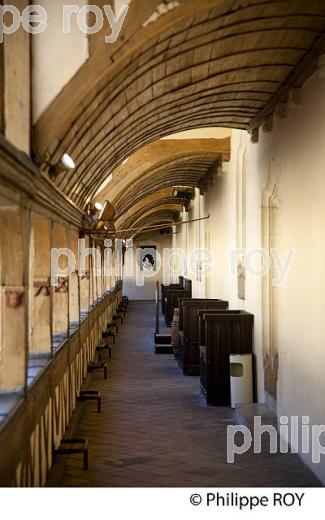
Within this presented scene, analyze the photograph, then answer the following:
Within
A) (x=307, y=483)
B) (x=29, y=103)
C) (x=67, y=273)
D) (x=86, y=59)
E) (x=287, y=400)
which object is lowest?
(x=307, y=483)

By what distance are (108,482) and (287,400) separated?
7.46 ft

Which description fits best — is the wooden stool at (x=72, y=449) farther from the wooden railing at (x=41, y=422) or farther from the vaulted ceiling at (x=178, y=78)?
the vaulted ceiling at (x=178, y=78)

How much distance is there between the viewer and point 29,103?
4527 millimetres

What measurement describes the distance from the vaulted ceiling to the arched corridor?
0.02m

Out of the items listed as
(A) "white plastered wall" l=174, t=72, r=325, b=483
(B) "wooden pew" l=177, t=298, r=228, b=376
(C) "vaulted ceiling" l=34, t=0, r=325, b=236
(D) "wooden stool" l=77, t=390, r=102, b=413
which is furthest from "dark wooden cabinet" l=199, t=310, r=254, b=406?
(C) "vaulted ceiling" l=34, t=0, r=325, b=236

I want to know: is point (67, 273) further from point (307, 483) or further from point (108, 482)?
point (307, 483)

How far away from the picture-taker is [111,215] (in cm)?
962

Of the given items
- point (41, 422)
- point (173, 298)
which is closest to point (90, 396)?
point (41, 422)

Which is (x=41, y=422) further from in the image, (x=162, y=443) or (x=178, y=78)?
(x=178, y=78)

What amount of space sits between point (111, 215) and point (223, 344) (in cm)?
260

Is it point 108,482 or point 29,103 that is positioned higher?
point 29,103

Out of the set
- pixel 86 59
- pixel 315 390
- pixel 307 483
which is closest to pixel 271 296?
pixel 315 390

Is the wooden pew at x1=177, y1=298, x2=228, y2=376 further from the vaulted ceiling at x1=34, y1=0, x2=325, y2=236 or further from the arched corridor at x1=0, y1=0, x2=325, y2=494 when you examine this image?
the vaulted ceiling at x1=34, y1=0, x2=325, y2=236

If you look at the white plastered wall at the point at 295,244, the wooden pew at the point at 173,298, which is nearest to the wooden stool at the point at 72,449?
the white plastered wall at the point at 295,244
